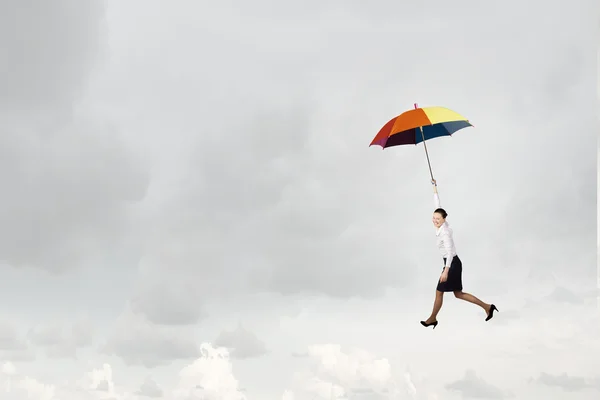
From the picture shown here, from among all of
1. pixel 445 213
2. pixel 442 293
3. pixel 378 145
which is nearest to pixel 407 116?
pixel 378 145

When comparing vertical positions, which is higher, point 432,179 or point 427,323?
point 432,179

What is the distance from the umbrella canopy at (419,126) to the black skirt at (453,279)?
349 centimetres

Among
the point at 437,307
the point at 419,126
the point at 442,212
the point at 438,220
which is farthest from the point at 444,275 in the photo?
the point at 419,126

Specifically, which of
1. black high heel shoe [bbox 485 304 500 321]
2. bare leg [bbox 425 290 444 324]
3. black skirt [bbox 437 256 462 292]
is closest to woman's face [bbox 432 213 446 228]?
black skirt [bbox 437 256 462 292]

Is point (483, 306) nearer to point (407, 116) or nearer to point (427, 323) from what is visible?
point (427, 323)

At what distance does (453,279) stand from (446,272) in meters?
0.34

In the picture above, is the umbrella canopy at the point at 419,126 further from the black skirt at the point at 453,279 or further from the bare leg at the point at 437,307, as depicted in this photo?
the bare leg at the point at 437,307

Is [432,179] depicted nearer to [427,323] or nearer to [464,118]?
[464,118]

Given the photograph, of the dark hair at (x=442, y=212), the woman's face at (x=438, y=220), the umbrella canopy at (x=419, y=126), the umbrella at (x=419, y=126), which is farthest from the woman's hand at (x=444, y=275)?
the umbrella canopy at (x=419, y=126)

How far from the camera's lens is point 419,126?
22.0 metres

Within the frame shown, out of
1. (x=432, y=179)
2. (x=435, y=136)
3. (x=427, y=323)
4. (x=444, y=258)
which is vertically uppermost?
(x=435, y=136)

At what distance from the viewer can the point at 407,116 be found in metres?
22.1

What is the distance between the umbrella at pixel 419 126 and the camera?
71.5 ft

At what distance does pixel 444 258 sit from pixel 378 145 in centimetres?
352
